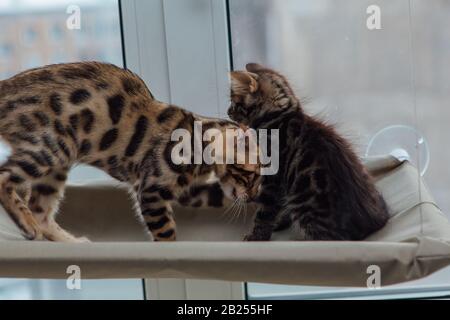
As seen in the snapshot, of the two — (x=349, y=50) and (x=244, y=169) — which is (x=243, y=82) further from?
(x=349, y=50)

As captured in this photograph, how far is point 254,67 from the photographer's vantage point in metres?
1.33

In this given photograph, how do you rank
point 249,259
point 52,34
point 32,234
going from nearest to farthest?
point 249,259 < point 32,234 < point 52,34

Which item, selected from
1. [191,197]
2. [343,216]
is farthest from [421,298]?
[191,197]

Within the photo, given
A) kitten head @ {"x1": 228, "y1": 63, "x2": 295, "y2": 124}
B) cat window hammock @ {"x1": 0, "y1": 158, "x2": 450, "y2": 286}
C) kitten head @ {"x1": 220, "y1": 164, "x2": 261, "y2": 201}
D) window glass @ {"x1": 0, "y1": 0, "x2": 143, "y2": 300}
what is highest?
window glass @ {"x1": 0, "y1": 0, "x2": 143, "y2": 300}

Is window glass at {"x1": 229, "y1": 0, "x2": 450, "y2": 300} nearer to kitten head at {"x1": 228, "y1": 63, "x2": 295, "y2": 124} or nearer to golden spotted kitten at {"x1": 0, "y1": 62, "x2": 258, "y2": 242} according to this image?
kitten head at {"x1": 228, "y1": 63, "x2": 295, "y2": 124}

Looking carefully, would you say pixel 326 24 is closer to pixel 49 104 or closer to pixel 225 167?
pixel 225 167

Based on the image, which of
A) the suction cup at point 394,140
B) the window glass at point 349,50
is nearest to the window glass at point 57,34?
the window glass at point 349,50

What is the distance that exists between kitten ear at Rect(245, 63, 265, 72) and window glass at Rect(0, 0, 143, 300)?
276 mm

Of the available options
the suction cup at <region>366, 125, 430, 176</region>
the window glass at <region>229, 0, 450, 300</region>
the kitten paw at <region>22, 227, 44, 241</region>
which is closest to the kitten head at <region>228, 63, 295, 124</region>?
the window glass at <region>229, 0, 450, 300</region>

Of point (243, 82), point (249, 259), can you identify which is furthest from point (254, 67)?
point (249, 259)

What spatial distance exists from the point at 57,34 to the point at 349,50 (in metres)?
0.58

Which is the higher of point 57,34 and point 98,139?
point 57,34

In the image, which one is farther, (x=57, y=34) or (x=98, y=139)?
(x=57, y=34)

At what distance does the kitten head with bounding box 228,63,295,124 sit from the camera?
1277 millimetres
